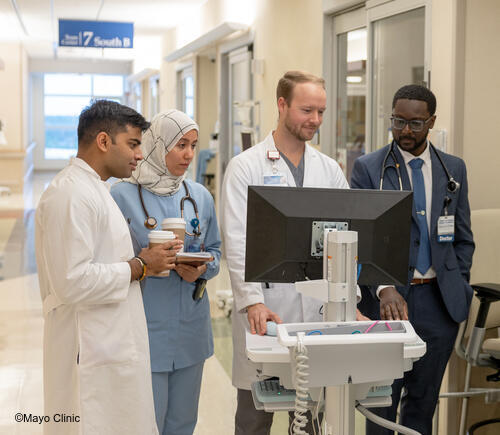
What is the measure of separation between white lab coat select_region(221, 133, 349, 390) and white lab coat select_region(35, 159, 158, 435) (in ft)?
1.75

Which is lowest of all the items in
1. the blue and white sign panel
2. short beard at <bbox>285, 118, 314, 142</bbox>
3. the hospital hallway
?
the hospital hallway

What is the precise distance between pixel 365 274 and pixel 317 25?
4.56 metres

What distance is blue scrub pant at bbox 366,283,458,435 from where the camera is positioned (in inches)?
114

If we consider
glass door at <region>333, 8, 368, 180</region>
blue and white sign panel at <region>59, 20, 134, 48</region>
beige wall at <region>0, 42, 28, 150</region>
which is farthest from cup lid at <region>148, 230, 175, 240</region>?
beige wall at <region>0, 42, 28, 150</region>

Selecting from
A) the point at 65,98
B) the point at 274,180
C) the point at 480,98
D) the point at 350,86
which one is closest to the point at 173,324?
the point at 274,180

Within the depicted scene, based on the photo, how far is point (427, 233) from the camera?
289 cm

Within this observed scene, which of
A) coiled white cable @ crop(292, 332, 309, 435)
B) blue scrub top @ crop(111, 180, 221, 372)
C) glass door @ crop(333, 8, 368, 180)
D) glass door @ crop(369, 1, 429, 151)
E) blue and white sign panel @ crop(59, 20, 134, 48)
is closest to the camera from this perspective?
coiled white cable @ crop(292, 332, 309, 435)

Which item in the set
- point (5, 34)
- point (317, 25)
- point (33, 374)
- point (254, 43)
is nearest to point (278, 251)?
point (33, 374)

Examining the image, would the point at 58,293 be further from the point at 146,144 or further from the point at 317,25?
the point at 317,25

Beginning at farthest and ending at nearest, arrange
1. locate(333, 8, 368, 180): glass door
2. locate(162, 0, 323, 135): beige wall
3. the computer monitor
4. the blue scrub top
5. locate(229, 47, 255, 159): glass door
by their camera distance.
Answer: locate(229, 47, 255, 159): glass door, locate(162, 0, 323, 135): beige wall, locate(333, 8, 368, 180): glass door, the blue scrub top, the computer monitor

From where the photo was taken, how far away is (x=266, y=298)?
2.71m

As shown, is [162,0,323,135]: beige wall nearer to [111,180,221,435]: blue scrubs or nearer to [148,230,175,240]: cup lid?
[111,180,221,435]: blue scrubs

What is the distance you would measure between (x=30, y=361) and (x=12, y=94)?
15017 millimetres

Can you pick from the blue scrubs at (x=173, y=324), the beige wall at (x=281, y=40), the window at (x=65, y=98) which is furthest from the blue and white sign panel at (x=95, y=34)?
the window at (x=65, y=98)
